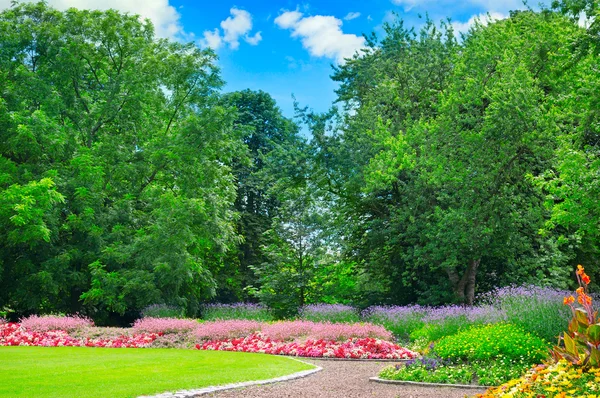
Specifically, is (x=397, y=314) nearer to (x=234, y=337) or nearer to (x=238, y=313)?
(x=234, y=337)

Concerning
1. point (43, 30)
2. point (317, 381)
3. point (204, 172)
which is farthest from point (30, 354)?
point (43, 30)

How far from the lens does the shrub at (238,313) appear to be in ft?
72.2

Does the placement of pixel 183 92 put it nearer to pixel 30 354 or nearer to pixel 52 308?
pixel 52 308

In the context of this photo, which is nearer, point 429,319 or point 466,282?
point 429,319

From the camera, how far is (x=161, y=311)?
2123 centimetres

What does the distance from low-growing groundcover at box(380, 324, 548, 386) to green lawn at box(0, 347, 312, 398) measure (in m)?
2.30

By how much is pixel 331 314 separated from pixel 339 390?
1110cm

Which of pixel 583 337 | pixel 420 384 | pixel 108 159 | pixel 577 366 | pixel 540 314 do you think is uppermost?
pixel 108 159

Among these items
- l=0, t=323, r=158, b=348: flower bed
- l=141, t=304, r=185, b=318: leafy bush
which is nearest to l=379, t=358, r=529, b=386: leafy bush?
l=0, t=323, r=158, b=348: flower bed

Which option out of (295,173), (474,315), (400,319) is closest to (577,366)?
(474,315)

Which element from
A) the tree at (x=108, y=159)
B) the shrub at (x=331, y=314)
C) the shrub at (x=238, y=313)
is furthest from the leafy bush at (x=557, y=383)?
the tree at (x=108, y=159)

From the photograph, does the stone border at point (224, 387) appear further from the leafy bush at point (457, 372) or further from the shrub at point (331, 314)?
the shrub at point (331, 314)

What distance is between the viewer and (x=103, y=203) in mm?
24250

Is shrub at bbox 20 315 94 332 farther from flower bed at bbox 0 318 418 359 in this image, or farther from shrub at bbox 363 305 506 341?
shrub at bbox 363 305 506 341
